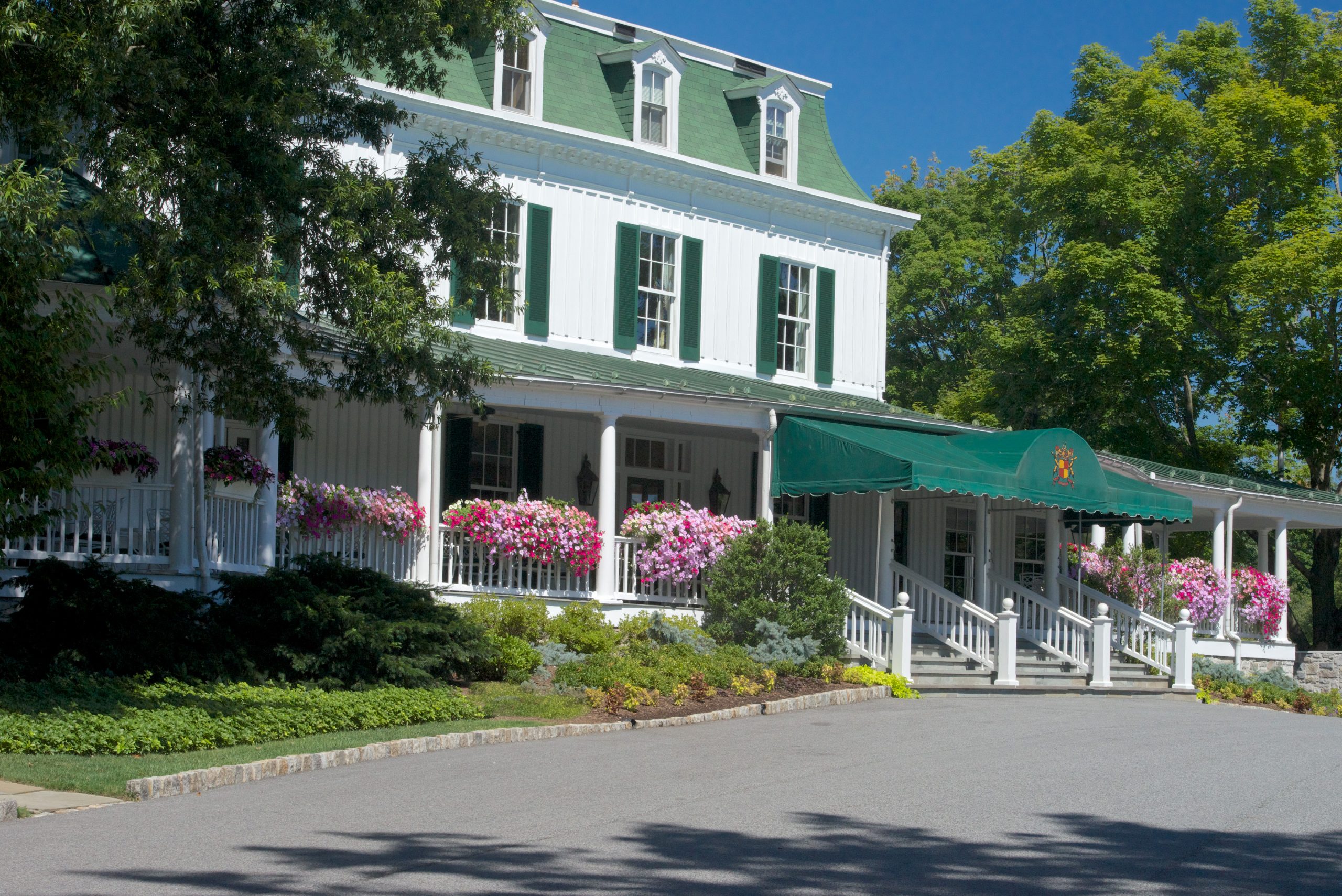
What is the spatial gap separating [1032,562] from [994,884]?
65.1 feet

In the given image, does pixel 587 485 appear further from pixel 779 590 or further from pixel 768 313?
pixel 768 313

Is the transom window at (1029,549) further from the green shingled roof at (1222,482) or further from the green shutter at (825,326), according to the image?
the green shutter at (825,326)

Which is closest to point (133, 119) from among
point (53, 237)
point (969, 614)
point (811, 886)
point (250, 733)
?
point (53, 237)

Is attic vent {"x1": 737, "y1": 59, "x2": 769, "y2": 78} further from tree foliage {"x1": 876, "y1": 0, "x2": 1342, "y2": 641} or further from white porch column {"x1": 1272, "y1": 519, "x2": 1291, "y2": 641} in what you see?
white porch column {"x1": 1272, "y1": 519, "x2": 1291, "y2": 641}

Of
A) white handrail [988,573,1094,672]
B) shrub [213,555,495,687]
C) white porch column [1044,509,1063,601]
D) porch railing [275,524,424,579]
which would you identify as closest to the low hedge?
shrub [213,555,495,687]

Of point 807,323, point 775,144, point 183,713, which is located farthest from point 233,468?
point 775,144

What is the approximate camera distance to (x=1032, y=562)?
86.0 feet

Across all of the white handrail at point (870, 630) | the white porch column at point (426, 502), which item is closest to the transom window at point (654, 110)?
the white porch column at point (426, 502)

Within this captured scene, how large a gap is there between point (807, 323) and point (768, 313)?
2.98 ft

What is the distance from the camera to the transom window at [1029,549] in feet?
84.9

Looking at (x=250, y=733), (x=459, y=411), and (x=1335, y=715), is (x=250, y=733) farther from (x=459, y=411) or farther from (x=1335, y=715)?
(x=1335, y=715)

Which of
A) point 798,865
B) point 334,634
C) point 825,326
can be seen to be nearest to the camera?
point 798,865

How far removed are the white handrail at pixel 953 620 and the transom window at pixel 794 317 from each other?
4.14m

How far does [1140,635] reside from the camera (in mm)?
22109
